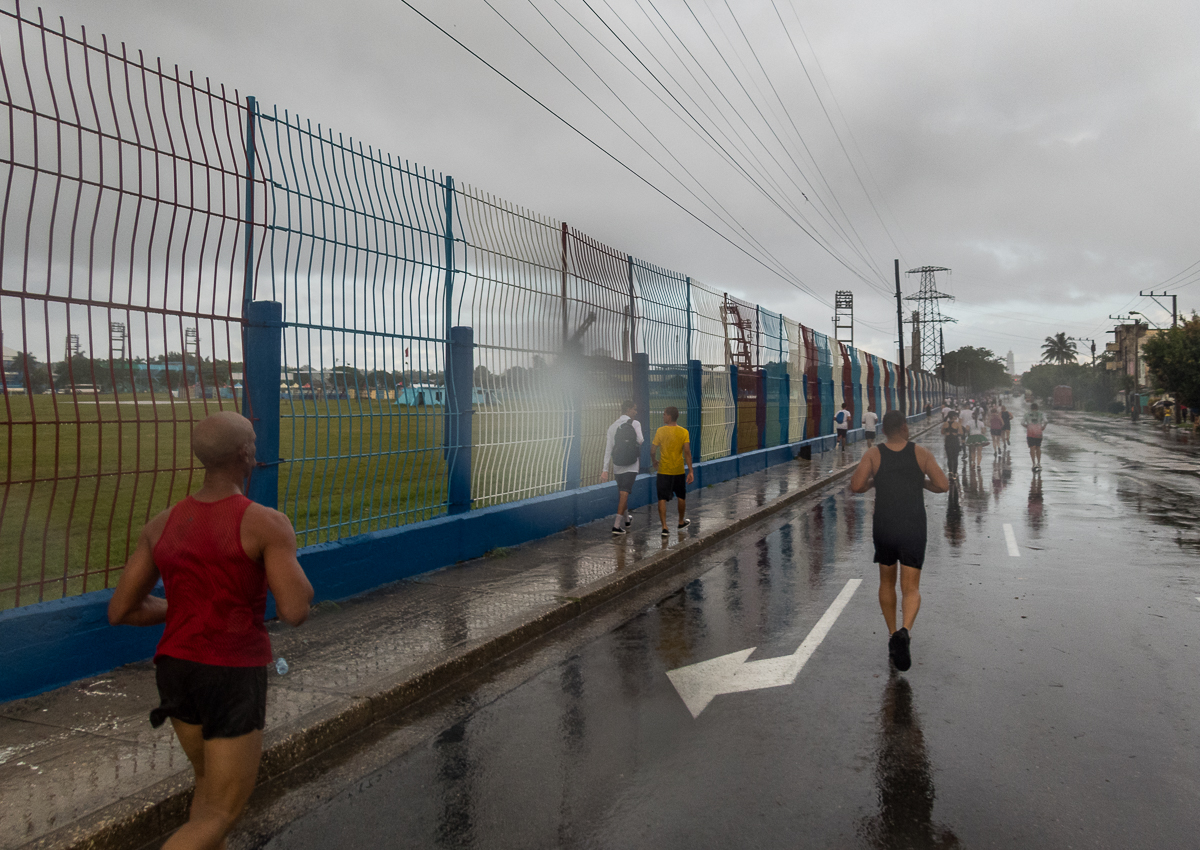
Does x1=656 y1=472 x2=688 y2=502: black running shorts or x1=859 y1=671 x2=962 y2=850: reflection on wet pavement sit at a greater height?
x1=656 y1=472 x2=688 y2=502: black running shorts

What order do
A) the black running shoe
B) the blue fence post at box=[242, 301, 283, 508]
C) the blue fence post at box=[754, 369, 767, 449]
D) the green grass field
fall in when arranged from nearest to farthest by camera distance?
the green grass field → the black running shoe → the blue fence post at box=[242, 301, 283, 508] → the blue fence post at box=[754, 369, 767, 449]

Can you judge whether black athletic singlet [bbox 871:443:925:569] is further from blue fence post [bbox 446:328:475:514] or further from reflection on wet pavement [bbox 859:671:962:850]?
blue fence post [bbox 446:328:475:514]

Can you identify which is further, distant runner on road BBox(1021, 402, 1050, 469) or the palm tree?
the palm tree

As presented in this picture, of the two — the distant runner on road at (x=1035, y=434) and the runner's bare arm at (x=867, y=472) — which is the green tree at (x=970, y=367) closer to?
the distant runner on road at (x=1035, y=434)

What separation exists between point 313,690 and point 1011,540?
8.77 m

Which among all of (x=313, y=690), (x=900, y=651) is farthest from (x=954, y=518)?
(x=313, y=690)

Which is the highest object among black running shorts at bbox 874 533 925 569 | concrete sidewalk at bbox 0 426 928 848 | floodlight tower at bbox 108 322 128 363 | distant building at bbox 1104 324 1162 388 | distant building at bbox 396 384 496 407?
distant building at bbox 1104 324 1162 388

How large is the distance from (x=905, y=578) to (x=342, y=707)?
3663mm

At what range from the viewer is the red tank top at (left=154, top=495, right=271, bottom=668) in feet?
8.45

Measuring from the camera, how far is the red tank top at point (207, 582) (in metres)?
2.58

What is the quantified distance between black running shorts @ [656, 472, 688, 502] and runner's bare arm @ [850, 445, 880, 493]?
464 centimetres

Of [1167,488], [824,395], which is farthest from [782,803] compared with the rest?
[824,395]

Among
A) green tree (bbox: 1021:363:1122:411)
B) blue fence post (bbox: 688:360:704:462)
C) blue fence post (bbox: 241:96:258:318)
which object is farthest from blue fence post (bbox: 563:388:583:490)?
green tree (bbox: 1021:363:1122:411)

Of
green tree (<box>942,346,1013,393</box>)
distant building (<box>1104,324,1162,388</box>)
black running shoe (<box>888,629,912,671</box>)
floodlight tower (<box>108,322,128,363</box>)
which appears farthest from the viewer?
green tree (<box>942,346,1013,393</box>)
